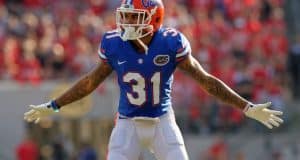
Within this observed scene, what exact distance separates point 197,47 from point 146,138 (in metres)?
7.37

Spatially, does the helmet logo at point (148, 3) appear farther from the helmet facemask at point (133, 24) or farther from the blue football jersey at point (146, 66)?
the blue football jersey at point (146, 66)

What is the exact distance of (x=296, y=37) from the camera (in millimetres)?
14570

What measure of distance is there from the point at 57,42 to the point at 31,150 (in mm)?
1736

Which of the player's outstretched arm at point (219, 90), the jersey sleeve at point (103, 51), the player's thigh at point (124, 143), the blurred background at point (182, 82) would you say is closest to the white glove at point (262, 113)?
the player's outstretched arm at point (219, 90)

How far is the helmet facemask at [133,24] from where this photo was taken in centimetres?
642

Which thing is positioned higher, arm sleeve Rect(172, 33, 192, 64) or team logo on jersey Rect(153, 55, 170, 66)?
arm sleeve Rect(172, 33, 192, 64)

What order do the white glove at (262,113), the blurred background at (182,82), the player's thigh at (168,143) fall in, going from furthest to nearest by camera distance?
the blurred background at (182,82)
the white glove at (262,113)
the player's thigh at (168,143)

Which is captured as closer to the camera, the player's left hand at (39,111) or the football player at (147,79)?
Answer: the football player at (147,79)

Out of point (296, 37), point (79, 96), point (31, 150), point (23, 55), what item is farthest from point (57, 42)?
point (79, 96)

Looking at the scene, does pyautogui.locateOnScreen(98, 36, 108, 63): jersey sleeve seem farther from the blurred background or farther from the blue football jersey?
the blurred background

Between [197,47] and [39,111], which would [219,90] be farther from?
[197,47]

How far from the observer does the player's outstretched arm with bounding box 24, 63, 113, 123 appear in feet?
21.9

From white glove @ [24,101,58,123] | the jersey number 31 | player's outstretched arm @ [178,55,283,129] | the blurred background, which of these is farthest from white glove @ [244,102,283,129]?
the blurred background

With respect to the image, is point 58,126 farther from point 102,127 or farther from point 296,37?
point 296,37
